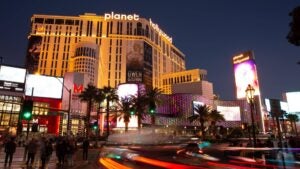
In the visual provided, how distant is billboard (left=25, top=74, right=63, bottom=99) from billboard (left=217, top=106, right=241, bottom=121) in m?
95.6

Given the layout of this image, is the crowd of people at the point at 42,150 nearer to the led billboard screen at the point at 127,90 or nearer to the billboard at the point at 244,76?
the led billboard screen at the point at 127,90

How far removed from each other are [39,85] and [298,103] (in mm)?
131869

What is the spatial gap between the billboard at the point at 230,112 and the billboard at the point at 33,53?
118506 millimetres

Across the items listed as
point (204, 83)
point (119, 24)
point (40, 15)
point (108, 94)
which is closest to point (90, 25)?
point (119, 24)

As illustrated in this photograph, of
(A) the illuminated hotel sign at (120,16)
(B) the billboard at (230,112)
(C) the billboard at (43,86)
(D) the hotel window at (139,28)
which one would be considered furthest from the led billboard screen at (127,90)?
(A) the illuminated hotel sign at (120,16)

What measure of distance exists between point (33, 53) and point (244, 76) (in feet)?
434

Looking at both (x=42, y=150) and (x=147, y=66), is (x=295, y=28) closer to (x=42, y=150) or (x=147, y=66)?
(x=42, y=150)

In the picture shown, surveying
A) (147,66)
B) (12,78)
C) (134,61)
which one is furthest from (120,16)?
(12,78)

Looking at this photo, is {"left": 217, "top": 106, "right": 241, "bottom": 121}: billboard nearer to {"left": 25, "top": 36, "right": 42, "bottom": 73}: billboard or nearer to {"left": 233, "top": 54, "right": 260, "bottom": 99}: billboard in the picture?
{"left": 233, "top": 54, "right": 260, "bottom": 99}: billboard

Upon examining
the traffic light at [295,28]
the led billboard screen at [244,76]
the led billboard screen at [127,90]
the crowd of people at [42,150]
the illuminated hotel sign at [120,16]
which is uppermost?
the illuminated hotel sign at [120,16]

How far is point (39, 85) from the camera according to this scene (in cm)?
10344

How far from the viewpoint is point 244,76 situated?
4528 inches

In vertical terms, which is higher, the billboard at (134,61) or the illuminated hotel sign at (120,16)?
the illuminated hotel sign at (120,16)

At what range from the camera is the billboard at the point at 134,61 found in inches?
7308
